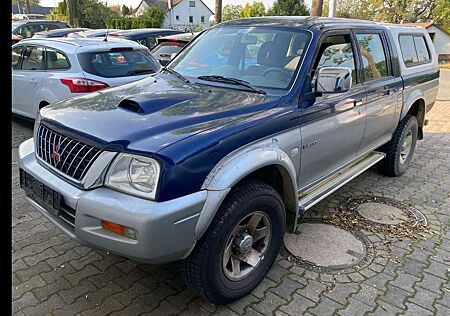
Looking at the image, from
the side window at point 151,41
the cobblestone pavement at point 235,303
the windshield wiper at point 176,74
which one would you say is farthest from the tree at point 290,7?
the cobblestone pavement at point 235,303

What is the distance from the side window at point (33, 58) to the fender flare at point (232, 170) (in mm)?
5136

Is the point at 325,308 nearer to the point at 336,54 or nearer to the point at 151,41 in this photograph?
the point at 336,54

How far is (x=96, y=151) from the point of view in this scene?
2.33m

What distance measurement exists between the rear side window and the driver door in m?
1.50

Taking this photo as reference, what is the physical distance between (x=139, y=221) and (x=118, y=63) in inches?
185

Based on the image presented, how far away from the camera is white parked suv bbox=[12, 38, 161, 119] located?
5836mm

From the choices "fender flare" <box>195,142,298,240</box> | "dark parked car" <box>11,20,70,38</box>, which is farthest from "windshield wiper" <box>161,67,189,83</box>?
"dark parked car" <box>11,20,70,38</box>

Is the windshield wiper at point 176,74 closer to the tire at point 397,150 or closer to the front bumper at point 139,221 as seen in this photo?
the front bumper at point 139,221

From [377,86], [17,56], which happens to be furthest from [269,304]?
[17,56]

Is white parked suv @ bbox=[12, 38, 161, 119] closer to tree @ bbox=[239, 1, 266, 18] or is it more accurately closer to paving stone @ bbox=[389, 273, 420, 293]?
paving stone @ bbox=[389, 273, 420, 293]

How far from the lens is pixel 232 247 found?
9.01ft

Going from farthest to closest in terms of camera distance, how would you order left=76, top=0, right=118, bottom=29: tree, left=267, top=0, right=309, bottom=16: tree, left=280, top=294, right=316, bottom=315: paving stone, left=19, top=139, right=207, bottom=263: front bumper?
1. left=76, top=0, right=118, bottom=29: tree
2. left=267, top=0, right=309, bottom=16: tree
3. left=280, top=294, right=316, bottom=315: paving stone
4. left=19, top=139, right=207, bottom=263: front bumper

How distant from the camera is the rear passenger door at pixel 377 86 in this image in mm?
4137

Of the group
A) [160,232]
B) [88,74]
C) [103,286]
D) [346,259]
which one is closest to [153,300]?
[103,286]
